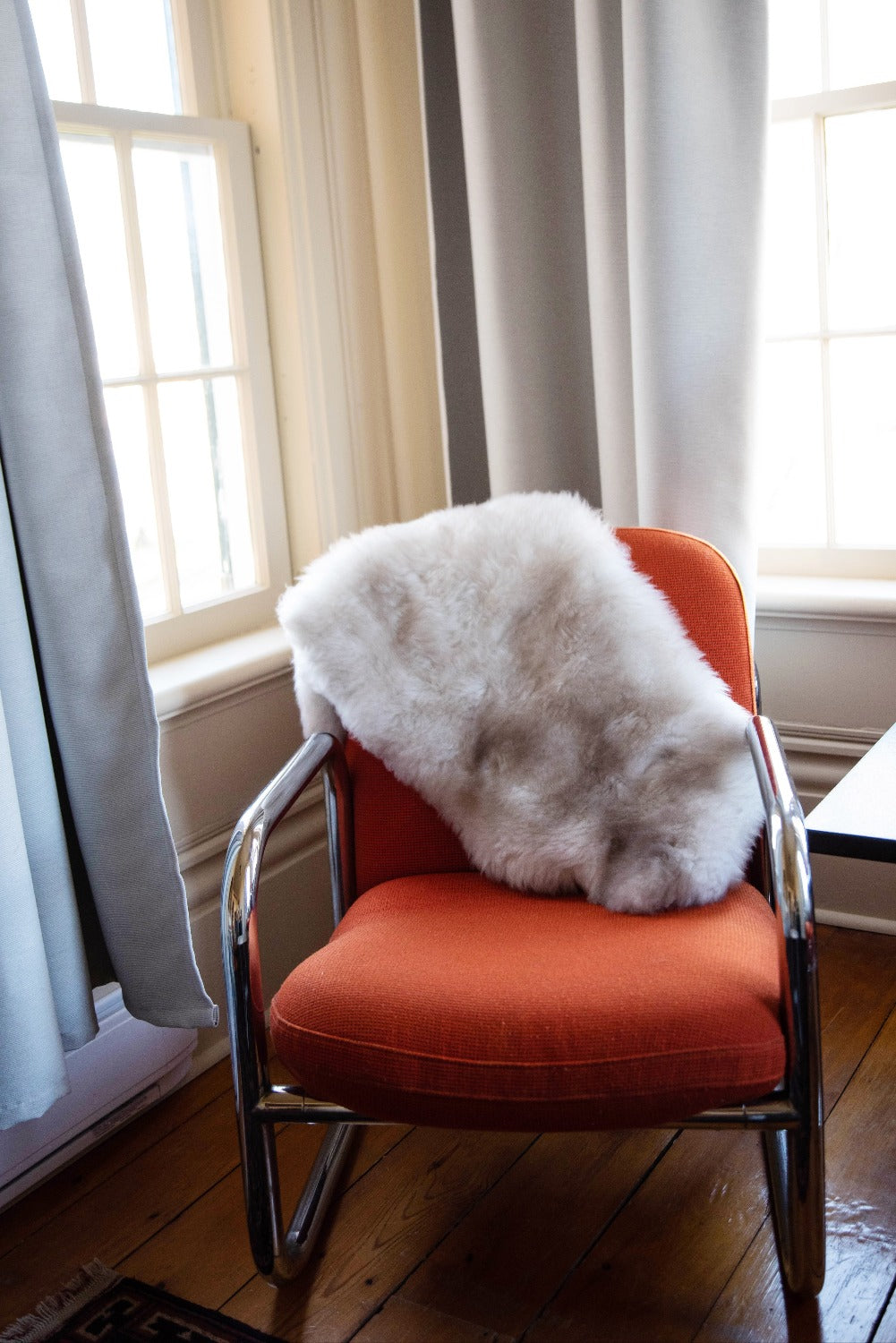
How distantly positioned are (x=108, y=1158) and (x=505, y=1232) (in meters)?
0.59

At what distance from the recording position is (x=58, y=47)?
1740 millimetres

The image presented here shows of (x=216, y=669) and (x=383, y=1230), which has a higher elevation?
(x=216, y=669)

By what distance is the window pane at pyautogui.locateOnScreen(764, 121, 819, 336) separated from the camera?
2.03 metres

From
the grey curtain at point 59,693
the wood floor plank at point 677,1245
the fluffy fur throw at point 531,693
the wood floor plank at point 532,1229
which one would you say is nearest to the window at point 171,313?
the grey curtain at point 59,693

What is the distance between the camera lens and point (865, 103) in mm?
1955

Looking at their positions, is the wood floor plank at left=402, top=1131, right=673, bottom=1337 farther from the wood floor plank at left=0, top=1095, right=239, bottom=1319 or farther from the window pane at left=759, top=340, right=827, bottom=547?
the window pane at left=759, top=340, right=827, bottom=547

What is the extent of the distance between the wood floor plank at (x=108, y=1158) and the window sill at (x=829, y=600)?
1.16 metres

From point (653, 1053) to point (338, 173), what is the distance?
1554 mm

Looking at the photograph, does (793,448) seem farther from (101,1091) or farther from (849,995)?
(101,1091)

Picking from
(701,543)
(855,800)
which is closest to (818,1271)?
(855,800)

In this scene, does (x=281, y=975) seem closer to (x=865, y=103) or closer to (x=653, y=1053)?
(x=653, y=1053)

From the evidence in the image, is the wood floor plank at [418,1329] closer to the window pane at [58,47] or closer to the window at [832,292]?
the window at [832,292]

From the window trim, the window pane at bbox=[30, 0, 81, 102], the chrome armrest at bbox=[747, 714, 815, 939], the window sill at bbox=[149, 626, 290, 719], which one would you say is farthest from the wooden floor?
the window pane at bbox=[30, 0, 81, 102]

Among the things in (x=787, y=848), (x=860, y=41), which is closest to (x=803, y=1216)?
(x=787, y=848)
